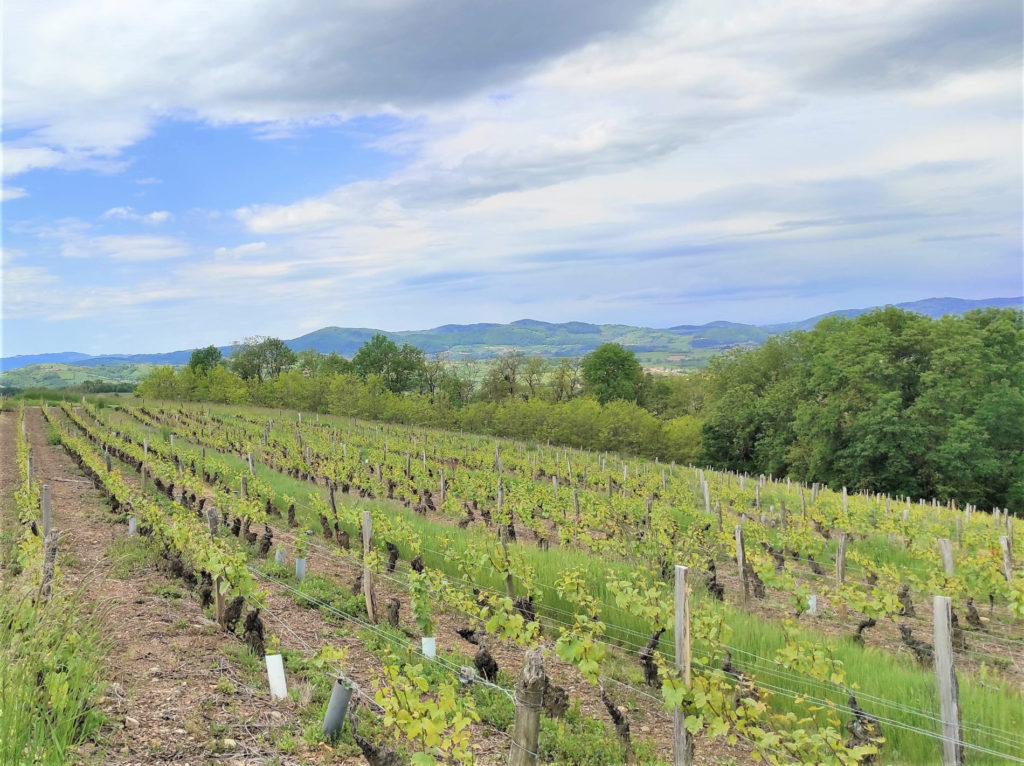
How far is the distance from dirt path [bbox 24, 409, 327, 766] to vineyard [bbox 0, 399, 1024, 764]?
249mm

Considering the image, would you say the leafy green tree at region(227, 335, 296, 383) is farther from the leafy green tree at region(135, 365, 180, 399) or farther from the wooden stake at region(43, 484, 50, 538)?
the wooden stake at region(43, 484, 50, 538)

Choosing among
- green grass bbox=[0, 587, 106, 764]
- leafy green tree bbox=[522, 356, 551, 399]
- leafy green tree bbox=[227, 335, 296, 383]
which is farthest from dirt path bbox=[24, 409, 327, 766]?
leafy green tree bbox=[227, 335, 296, 383]

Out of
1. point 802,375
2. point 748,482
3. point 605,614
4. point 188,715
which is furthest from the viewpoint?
point 802,375

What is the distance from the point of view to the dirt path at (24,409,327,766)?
4.93 metres

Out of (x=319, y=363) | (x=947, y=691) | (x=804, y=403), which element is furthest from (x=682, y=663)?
(x=319, y=363)

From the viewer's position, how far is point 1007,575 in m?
10.6

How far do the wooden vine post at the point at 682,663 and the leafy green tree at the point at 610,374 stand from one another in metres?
59.5

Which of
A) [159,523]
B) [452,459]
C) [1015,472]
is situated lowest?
[1015,472]

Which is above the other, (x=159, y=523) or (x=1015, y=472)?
(x=159, y=523)

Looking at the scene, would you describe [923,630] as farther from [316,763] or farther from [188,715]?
[188,715]

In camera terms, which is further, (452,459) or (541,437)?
(541,437)

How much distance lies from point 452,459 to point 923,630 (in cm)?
2364

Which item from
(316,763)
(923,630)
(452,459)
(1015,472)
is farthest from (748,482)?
(316,763)

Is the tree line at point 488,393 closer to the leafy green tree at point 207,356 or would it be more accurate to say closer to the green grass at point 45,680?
the leafy green tree at point 207,356
